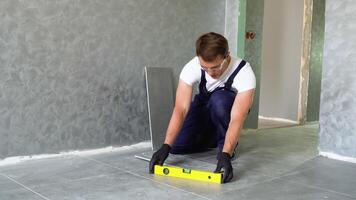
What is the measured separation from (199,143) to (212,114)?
261 millimetres

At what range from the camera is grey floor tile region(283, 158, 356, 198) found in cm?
207

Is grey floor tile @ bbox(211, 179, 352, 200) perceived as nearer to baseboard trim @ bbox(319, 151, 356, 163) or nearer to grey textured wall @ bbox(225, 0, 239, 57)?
baseboard trim @ bbox(319, 151, 356, 163)

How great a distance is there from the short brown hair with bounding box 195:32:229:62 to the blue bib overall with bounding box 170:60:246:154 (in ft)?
1.47

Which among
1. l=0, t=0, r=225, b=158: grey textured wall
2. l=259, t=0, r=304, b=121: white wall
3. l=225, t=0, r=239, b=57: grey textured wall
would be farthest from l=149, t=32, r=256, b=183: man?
l=259, t=0, r=304, b=121: white wall

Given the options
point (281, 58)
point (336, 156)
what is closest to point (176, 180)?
point (336, 156)

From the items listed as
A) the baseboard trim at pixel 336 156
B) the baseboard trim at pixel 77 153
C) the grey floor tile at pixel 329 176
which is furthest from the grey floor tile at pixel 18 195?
the baseboard trim at pixel 336 156

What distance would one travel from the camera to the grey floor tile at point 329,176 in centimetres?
207

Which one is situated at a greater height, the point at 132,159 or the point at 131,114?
the point at 131,114

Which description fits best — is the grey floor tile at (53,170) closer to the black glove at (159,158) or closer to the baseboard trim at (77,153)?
the baseboard trim at (77,153)

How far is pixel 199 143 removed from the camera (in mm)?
2756

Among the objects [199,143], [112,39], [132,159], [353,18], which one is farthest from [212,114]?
[353,18]

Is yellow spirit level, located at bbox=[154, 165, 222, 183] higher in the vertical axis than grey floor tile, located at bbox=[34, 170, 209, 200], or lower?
higher

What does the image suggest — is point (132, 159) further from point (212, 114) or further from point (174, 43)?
point (174, 43)

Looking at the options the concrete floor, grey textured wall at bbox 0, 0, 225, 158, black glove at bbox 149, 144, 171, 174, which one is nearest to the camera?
the concrete floor
